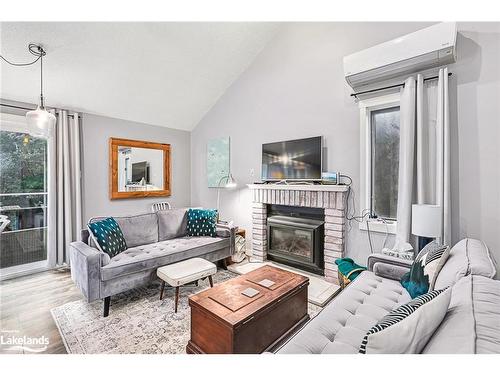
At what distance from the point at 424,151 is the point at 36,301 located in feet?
13.0

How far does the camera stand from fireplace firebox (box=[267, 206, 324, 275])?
2916 millimetres

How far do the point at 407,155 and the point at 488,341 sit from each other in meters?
1.85

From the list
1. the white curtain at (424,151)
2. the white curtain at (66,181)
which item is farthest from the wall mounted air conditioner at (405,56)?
the white curtain at (66,181)

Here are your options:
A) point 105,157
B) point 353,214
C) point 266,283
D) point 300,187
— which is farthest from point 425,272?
point 105,157

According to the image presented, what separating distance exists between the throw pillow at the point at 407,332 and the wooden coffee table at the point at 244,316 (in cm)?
63

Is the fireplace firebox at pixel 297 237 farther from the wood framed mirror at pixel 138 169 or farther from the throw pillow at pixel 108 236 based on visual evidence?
the wood framed mirror at pixel 138 169

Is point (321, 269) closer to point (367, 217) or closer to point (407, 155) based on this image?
point (367, 217)

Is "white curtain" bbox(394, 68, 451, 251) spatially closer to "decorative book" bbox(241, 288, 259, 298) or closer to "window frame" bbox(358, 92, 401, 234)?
"window frame" bbox(358, 92, 401, 234)

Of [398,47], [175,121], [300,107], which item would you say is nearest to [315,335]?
[398,47]

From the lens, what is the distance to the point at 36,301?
2.33m

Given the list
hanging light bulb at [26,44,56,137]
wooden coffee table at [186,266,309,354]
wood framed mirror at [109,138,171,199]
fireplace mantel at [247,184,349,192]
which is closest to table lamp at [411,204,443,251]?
fireplace mantel at [247,184,349,192]

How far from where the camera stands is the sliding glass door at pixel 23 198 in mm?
2967

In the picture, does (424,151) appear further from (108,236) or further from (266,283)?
(108,236)

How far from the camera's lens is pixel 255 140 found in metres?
3.63
